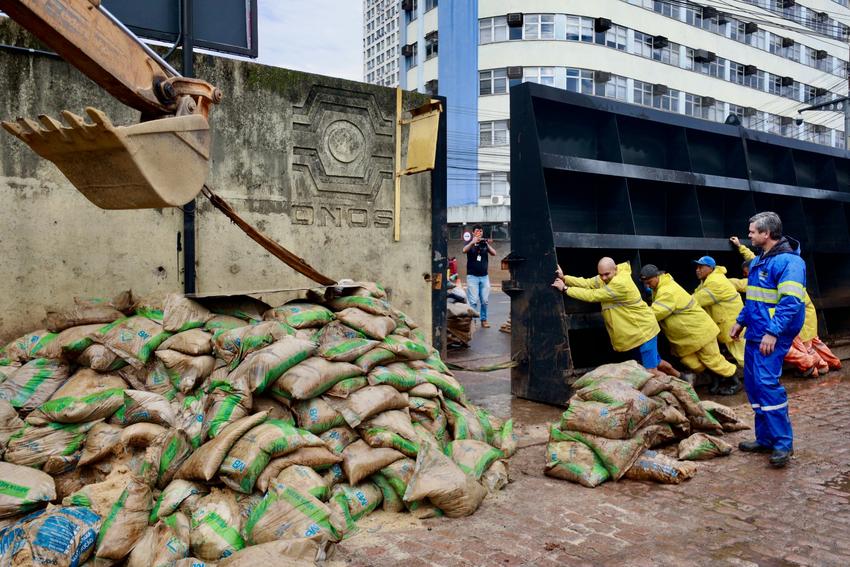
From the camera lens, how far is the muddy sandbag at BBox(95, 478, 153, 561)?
274cm

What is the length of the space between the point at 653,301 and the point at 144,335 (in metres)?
4.99

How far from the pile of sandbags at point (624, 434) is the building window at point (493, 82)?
27767mm

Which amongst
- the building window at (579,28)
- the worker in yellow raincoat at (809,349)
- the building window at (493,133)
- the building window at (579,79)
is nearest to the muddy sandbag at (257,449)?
the worker in yellow raincoat at (809,349)

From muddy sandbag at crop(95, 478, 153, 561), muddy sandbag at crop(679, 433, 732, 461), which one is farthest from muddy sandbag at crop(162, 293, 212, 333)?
muddy sandbag at crop(679, 433, 732, 461)

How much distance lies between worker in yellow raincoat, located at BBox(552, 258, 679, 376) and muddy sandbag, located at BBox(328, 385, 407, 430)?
8.34 feet

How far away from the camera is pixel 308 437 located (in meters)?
3.43

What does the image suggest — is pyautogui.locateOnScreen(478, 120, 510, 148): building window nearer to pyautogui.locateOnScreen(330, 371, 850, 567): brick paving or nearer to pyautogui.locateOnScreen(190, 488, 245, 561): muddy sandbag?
pyautogui.locateOnScreen(330, 371, 850, 567): brick paving

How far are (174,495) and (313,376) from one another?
0.97 m

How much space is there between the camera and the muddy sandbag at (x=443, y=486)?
3.38 m

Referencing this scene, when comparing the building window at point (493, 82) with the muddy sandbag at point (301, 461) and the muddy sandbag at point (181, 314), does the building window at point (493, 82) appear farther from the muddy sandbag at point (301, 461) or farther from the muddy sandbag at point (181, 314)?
the muddy sandbag at point (301, 461)

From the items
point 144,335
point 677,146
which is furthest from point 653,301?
point 144,335

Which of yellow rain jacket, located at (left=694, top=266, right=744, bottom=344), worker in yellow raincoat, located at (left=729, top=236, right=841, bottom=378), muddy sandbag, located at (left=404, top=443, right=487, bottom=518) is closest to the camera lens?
muddy sandbag, located at (left=404, top=443, right=487, bottom=518)

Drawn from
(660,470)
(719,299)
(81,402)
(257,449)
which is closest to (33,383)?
(81,402)

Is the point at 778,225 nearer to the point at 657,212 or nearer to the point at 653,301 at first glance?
the point at 653,301
